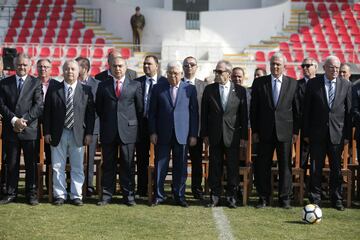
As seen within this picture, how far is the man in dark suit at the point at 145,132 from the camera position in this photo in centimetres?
1114

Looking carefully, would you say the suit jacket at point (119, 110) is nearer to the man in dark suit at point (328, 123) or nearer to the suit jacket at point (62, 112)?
the suit jacket at point (62, 112)

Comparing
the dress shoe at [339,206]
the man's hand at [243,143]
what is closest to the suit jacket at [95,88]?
the man's hand at [243,143]

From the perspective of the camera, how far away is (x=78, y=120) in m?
10.5

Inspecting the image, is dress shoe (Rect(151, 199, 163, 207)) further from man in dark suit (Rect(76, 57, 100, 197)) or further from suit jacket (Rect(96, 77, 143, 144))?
man in dark suit (Rect(76, 57, 100, 197))

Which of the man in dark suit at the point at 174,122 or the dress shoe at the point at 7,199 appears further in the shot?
the man in dark suit at the point at 174,122

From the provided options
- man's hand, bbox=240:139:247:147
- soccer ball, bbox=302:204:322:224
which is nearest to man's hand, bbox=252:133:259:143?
man's hand, bbox=240:139:247:147

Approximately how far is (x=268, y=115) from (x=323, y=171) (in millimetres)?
1188

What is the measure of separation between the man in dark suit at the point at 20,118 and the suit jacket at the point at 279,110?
2.68 meters

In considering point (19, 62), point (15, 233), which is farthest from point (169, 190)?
point (15, 233)

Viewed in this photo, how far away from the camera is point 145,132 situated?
11.2 metres

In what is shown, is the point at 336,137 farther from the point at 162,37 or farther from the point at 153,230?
the point at 162,37

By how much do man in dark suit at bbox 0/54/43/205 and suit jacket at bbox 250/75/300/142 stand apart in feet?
8.79

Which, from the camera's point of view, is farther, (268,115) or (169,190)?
(169,190)

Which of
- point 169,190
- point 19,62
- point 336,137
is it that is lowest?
point 169,190
